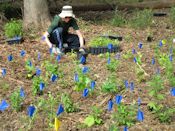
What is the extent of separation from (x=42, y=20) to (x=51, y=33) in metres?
1.62

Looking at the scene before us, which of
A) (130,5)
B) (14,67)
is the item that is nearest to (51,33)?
(14,67)

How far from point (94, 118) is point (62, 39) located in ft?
10.2

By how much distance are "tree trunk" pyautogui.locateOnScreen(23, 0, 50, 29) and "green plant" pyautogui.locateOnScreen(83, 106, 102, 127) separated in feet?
14.5

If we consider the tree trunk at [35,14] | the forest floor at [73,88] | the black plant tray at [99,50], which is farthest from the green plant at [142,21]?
the black plant tray at [99,50]

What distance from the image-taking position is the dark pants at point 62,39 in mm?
7273

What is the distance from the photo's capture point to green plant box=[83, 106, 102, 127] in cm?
452

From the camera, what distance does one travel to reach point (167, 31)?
959cm

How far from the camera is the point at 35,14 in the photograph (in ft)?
28.9

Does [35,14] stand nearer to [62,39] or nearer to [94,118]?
[62,39]

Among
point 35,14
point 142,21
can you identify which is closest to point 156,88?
point 35,14

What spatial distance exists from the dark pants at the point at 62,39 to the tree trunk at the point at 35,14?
1364 mm

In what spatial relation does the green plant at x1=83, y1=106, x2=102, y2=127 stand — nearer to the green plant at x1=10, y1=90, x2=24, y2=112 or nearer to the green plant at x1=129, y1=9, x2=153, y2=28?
the green plant at x1=10, y1=90, x2=24, y2=112

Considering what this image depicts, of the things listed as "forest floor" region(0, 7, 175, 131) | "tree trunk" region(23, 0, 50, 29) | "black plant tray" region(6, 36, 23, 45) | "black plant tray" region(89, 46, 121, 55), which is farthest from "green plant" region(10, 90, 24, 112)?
"tree trunk" region(23, 0, 50, 29)

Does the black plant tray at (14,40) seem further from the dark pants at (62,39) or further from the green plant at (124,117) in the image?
the green plant at (124,117)
